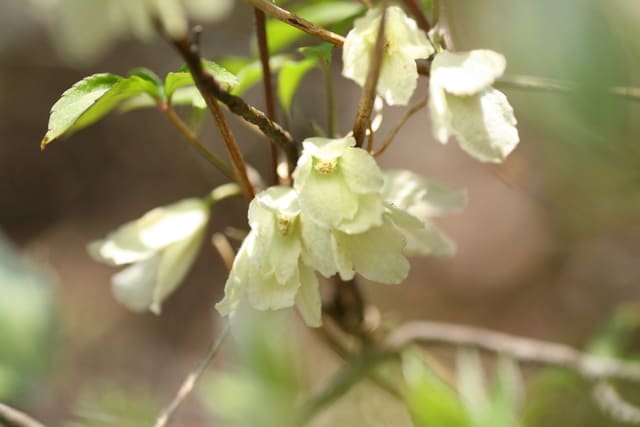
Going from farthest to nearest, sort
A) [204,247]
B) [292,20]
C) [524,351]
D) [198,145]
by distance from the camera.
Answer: [204,247] → [524,351] → [198,145] → [292,20]

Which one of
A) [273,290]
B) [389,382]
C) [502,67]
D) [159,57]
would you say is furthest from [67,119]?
[159,57]

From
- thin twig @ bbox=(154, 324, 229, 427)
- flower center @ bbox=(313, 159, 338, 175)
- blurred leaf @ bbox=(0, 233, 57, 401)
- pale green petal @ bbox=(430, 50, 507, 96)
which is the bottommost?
blurred leaf @ bbox=(0, 233, 57, 401)

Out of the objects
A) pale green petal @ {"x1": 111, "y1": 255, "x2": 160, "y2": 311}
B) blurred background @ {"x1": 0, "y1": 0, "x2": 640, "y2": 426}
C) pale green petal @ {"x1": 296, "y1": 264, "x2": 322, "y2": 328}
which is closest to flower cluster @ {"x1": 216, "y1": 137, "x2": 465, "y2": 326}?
pale green petal @ {"x1": 296, "y1": 264, "x2": 322, "y2": 328}

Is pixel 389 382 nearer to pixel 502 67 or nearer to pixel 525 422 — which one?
pixel 525 422

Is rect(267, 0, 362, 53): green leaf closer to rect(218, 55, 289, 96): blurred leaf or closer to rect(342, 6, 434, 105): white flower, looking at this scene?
rect(218, 55, 289, 96): blurred leaf

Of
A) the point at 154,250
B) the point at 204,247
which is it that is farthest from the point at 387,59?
the point at 204,247

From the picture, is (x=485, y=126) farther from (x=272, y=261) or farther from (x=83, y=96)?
(x=83, y=96)

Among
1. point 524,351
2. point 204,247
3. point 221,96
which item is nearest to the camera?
point 221,96
